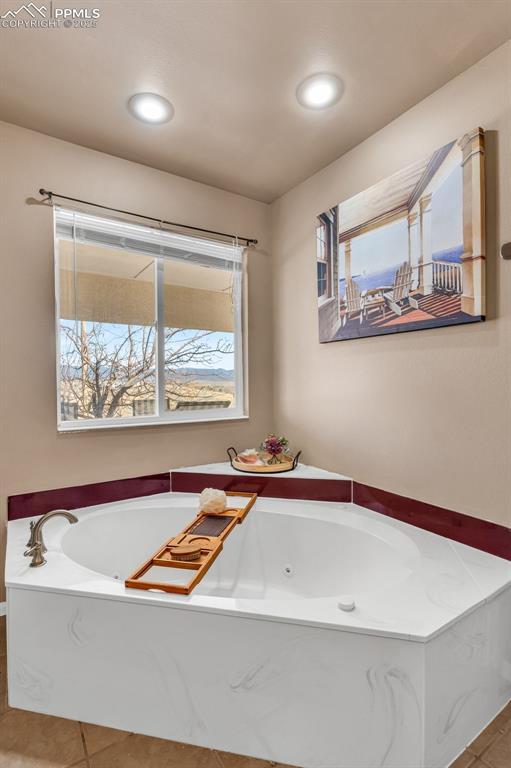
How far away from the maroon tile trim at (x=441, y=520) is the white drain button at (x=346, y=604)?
710mm

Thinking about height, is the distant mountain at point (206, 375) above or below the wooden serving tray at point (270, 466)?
above

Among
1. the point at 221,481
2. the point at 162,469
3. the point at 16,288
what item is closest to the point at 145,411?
the point at 162,469

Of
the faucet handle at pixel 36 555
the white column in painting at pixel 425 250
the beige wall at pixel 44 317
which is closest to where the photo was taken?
the faucet handle at pixel 36 555

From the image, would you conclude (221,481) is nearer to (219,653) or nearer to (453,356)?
(219,653)

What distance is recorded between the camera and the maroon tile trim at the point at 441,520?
1.52m

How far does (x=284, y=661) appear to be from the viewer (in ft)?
3.82

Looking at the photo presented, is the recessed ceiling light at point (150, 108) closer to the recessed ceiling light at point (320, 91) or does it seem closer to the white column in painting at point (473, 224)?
the recessed ceiling light at point (320, 91)

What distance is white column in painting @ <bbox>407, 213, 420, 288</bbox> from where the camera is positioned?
70.4 inches

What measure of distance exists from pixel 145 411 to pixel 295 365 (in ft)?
3.49

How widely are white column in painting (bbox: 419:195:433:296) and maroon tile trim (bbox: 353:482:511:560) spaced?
1.01m

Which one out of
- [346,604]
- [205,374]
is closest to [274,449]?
[205,374]

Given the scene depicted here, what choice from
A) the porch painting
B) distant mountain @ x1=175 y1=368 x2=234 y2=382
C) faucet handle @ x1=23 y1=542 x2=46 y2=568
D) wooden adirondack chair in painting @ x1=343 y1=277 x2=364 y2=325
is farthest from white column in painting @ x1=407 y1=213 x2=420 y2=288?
faucet handle @ x1=23 y1=542 x2=46 y2=568

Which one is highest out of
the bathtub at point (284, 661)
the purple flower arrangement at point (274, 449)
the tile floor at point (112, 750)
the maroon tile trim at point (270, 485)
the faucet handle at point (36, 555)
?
the purple flower arrangement at point (274, 449)

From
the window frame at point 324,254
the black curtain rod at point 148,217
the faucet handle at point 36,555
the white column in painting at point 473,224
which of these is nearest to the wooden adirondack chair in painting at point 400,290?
the white column in painting at point 473,224
